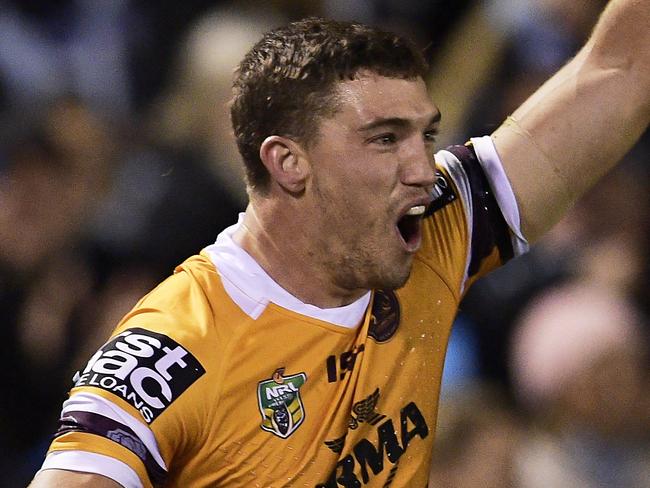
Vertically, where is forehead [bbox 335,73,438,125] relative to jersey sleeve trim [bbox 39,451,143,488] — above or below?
above

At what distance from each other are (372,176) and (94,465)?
83 centimetres

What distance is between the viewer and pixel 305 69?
93.4 inches

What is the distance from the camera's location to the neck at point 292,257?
98.0 inches

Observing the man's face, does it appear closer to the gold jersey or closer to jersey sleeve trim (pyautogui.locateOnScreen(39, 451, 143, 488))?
the gold jersey

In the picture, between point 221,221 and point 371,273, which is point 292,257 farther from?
point 221,221

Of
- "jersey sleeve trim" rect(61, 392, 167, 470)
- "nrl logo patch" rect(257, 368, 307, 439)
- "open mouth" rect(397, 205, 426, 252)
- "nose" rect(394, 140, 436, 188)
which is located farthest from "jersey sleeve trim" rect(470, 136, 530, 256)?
"jersey sleeve trim" rect(61, 392, 167, 470)

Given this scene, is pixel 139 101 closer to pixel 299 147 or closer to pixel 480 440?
pixel 480 440

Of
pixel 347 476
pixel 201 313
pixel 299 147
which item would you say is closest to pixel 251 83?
pixel 299 147

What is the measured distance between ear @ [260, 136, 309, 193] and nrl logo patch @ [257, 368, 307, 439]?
1.36ft

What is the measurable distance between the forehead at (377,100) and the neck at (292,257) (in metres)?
0.29

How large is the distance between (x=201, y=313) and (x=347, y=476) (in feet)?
1.55

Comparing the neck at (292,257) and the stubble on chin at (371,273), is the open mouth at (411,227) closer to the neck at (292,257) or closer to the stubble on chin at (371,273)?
the stubble on chin at (371,273)

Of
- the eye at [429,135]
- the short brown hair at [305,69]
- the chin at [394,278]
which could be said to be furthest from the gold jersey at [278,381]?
the short brown hair at [305,69]

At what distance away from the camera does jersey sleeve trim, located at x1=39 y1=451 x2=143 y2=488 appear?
2076mm
